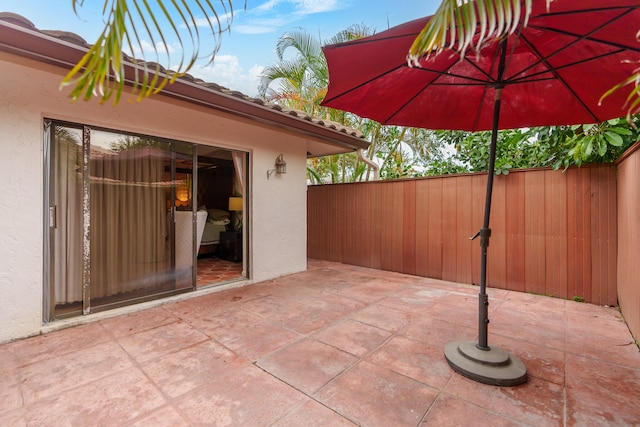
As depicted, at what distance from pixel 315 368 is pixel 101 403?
1.48m

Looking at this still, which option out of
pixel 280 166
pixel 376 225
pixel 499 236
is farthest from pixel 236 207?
pixel 499 236

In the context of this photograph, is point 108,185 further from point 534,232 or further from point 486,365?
point 534,232

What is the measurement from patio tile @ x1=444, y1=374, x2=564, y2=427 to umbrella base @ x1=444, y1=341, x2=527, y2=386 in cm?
5

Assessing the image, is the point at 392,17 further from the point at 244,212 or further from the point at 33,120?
the point at 33,120

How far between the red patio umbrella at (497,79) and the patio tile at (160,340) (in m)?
2.40

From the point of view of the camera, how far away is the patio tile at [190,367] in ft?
7.11

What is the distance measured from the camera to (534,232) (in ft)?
14.4

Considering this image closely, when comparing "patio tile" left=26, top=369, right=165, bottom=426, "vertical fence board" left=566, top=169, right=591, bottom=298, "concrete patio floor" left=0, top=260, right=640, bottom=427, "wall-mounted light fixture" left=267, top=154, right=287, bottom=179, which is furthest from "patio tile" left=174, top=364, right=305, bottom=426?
"vertical fence board" left=566, top=169, right=591, bottom=298

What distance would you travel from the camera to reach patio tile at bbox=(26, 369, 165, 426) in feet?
5.94

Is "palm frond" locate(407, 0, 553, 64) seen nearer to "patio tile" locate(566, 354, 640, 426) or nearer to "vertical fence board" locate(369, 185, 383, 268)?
"patio tile" locate(566, 354, 640, 426)

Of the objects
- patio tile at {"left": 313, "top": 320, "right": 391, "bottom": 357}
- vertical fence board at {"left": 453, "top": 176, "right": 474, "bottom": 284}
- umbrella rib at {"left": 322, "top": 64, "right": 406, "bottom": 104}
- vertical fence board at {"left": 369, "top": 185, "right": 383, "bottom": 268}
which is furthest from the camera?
vertical fence board at {"left": 369, "top": 185, "right": 383, "bottom": 268}

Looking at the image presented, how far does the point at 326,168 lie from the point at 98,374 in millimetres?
7365

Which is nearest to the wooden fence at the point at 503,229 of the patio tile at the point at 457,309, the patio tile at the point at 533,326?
the patio tile at the point at 533,326

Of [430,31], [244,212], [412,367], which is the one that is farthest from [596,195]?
[244,212]
